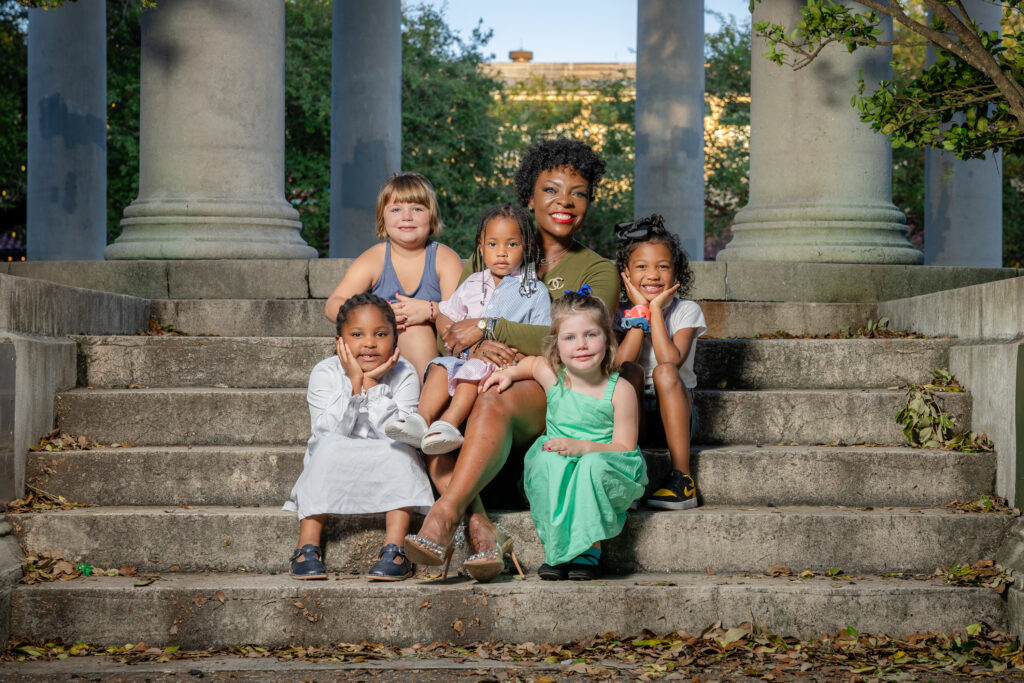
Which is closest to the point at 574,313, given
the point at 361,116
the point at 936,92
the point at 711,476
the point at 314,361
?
the point at 711,476

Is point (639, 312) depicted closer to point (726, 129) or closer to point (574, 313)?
point (574, 313)

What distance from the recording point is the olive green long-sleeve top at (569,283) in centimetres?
517

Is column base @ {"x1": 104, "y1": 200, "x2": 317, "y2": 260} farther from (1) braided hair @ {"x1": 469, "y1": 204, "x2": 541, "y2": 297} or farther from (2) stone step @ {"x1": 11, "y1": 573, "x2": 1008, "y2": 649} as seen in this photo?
(2) stone step @ {"x1": 11, "y1": 573, "x2": 1008, "y2": 649}

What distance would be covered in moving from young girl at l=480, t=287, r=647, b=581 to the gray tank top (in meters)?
0.98

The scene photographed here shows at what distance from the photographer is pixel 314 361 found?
652 cm

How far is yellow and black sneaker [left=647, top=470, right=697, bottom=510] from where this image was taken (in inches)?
200

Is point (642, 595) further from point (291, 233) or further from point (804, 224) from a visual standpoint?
point (291, 233)

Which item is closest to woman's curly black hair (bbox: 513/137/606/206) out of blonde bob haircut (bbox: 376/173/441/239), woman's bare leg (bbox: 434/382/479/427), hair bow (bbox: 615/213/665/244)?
hair bow (bbox: 615/213/665/244)

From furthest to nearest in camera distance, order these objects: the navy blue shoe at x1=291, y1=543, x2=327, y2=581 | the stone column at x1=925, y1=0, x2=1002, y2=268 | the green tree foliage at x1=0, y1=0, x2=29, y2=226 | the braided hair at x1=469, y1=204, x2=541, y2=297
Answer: the green tree foliage at x1=0, y1=0, x2=29, y2=226, the stone column at x1=925, y1=0, x2=1002, y2=268, the braided hair at x1=469, y1=204, x2=541, y2=297, the navy blue shoe at x1=291, y1=543, x2=327, y2=581

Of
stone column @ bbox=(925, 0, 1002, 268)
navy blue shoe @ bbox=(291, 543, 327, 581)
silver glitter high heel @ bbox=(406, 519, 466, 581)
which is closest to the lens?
silver glitter high heel @ bbox=(406, 519, 466, 581)

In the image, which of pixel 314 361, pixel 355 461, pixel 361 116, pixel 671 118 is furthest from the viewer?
pixel 671 118

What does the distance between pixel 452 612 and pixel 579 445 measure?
0.90 meters

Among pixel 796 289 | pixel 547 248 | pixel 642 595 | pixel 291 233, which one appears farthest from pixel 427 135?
pixel 642 595

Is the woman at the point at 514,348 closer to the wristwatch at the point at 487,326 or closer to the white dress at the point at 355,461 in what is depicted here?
the wristwatch at the point at 487,326
